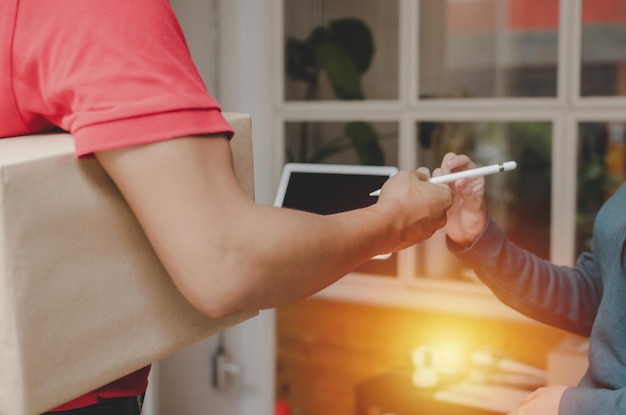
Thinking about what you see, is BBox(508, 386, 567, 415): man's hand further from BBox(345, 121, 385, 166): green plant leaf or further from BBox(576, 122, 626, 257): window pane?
BBox(345, 121, 385, 166): green plant leaf

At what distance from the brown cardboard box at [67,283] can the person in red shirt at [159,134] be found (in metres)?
0.05

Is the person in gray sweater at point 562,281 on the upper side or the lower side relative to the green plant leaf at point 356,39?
lower

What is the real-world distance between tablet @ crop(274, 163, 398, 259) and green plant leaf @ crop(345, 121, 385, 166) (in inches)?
50.3

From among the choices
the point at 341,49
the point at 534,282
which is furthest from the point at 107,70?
the point at 341,49

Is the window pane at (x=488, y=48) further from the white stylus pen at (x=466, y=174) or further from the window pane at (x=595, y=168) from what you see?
the white stylus pen at (x=466, y=174)

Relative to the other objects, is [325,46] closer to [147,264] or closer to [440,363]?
[440,363]

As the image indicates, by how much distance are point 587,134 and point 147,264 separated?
66.6 inches

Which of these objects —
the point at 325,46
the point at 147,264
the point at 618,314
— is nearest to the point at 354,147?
the point at 325,46

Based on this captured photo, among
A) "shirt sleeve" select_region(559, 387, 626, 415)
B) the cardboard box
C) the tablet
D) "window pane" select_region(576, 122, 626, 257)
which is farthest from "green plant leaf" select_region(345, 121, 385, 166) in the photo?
"shirt sleeve" select_region(559, 387, 626, 415)

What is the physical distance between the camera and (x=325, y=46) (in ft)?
8.23

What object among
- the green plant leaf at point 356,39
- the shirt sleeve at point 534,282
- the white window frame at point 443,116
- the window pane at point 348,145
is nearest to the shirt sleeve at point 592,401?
the shirt sleeve at point 534,282

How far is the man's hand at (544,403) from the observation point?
1094mm

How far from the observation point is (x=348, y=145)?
2477 mm

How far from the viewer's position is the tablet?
1.06m
